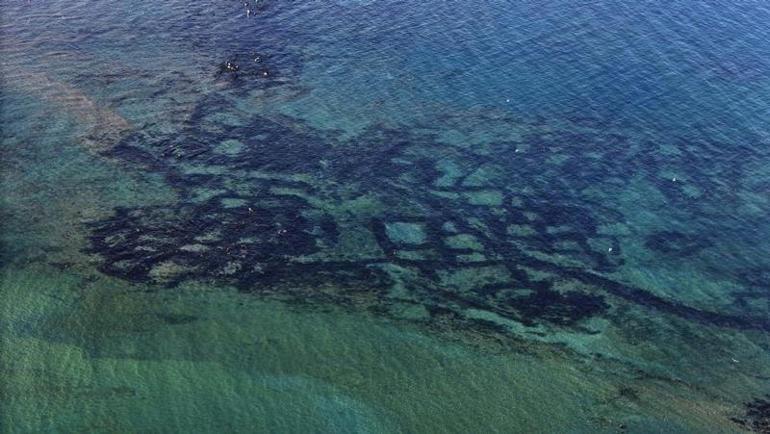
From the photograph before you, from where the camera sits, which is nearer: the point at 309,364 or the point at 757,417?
the point at 757,417

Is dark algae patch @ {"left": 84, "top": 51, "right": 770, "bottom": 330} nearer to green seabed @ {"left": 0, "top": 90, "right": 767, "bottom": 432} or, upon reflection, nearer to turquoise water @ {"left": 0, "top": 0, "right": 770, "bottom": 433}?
turquoise water @ {"left": 0, "top": 0, "right": 770, "bottom": 433}

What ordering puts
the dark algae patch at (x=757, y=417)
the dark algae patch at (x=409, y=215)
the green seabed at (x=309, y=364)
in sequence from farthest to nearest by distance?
the dark algae patch at (x=409, y=215) → the dark algae patch at (x=757, y=417) → the green seabed at (x=309, y=364)

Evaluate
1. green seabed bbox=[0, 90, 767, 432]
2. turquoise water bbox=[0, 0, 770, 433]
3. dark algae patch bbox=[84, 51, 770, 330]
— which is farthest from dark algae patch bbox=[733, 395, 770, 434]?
dark algae patch bbox=[84, 51, 770, 330]

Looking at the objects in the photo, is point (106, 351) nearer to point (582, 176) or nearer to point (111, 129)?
point (111, 129)

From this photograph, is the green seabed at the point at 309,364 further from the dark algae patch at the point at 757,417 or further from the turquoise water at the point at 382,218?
the dark algae patch at the point at 757,417

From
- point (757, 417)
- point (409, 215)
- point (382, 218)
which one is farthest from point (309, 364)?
point (757, 417)

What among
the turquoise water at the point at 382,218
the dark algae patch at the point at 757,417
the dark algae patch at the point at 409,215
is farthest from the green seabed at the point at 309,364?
the dark algae patch at the point at 409,215

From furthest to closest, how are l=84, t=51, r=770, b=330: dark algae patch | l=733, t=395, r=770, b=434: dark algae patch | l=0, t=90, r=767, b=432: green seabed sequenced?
l=84, t=51, r=770, b=330: dark algae patch → l=733, t=395, r=770, b=434: dark algae patch → l=0, t=90, r=767, b=432: green seabed

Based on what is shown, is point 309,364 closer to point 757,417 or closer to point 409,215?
point 409,215
